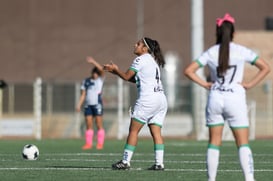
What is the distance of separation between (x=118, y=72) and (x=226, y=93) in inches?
140

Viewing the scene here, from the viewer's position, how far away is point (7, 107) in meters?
47.2

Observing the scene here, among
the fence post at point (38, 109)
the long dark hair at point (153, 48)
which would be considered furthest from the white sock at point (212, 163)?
the fence post at point (38, 109)

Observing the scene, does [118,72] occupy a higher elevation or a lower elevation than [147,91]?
higher

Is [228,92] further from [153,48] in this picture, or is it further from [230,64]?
[153,48]

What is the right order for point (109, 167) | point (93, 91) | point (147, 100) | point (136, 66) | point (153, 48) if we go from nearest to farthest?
point (136, 66), point (147, 100), point (153, 48), point (109, 167), point (93, 91)

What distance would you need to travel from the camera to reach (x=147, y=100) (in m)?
16.3

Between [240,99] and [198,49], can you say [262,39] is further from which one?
[240,99]

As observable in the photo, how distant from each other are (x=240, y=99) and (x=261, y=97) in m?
29.8

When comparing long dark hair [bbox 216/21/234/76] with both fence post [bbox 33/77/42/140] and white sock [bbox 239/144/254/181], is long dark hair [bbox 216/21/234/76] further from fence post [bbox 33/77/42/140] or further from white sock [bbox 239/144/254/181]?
fence post [bbox 33/77/42/140]

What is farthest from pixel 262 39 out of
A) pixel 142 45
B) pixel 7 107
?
pixel 142 45

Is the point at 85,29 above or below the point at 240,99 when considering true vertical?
above

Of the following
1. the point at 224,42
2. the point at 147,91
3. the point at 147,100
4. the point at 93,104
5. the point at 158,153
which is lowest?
the point at 158,153

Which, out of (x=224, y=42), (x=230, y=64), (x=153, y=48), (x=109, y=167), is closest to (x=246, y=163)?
(x=230, y=64)

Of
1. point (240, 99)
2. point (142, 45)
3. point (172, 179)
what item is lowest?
point (172, 179)
